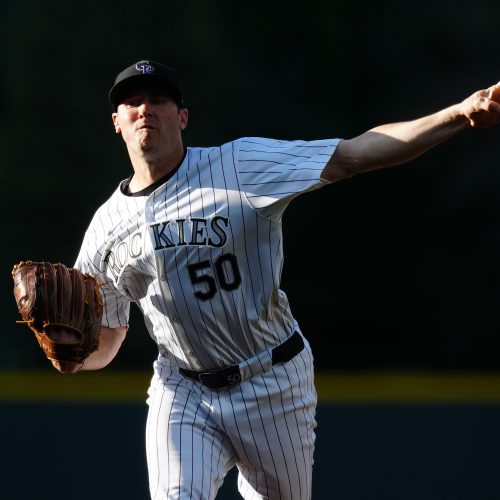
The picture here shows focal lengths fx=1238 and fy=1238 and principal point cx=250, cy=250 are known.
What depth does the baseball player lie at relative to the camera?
323 cm

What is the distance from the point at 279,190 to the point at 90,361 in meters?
0.85

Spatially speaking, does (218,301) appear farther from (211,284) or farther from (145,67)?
(145,67)

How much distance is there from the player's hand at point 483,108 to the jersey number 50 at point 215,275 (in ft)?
2.47

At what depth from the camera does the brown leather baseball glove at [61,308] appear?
3291mm

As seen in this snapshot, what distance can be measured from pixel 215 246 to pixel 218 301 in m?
0.15

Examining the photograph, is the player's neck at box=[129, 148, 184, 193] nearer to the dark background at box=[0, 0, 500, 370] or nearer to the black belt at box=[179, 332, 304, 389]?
the black belt at box=[179, 332, 304, 389]

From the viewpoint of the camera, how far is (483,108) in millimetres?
2803

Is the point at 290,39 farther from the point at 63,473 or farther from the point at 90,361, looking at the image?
the point at 90,361

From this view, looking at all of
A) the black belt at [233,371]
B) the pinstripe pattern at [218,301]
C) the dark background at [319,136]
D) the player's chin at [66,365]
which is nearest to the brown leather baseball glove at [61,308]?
the player's chin at [66,365]

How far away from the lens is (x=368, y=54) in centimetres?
691

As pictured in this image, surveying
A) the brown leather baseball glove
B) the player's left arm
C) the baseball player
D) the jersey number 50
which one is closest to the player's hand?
the player's left arm

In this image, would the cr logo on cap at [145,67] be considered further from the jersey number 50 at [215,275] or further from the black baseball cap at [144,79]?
the jersey number 50 at [215,275]

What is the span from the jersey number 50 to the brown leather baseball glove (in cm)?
32

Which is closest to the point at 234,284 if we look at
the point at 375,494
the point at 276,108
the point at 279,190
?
the point at 279,190
